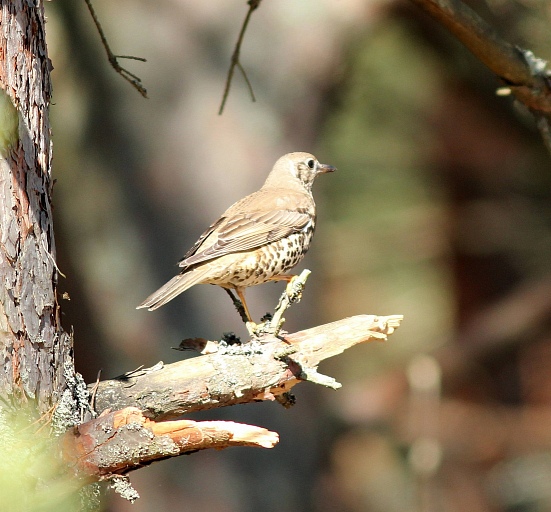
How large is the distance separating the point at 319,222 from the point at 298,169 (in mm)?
3259

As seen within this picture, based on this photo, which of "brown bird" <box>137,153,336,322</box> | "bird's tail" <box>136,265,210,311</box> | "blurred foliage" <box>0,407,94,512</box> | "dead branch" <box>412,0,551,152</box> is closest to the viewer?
"blurred foliage" <box>0,407,94,512</box>

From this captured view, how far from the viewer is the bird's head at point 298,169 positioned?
5.08 m

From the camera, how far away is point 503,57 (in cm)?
372

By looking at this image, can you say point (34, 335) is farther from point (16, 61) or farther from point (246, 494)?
point (246, 494)

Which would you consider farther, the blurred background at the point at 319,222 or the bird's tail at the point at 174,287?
the blurred background at the point at 319,222

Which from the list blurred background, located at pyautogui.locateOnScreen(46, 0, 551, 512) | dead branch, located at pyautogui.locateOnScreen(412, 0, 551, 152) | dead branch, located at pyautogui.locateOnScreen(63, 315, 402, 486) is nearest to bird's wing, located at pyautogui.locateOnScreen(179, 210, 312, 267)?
dead branch, located at pyautogui.locateOnScreen(63, 315, 402, 486)

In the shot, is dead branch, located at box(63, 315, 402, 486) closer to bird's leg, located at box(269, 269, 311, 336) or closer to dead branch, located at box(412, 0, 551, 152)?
bird's leg, located at box(269, 269, 311, 336)

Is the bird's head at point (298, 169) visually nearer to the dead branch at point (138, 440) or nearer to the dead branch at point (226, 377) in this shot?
the dead branch at point (226, 377)

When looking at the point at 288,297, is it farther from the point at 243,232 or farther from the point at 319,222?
the point at 319,222

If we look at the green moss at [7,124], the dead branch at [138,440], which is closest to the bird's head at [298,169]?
the green moss at [7,124]

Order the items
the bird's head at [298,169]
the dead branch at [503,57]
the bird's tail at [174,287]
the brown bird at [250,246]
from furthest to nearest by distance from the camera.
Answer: the bird's head at [298,169] → the brown bird at [250,246] → the dead branch at [503,57] → the bird's tail at [174,287]

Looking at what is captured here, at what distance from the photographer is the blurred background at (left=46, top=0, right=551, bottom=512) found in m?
6.71

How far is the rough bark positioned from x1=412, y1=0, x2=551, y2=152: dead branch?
1.73 meters

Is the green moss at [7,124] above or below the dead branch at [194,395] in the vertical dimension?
above
